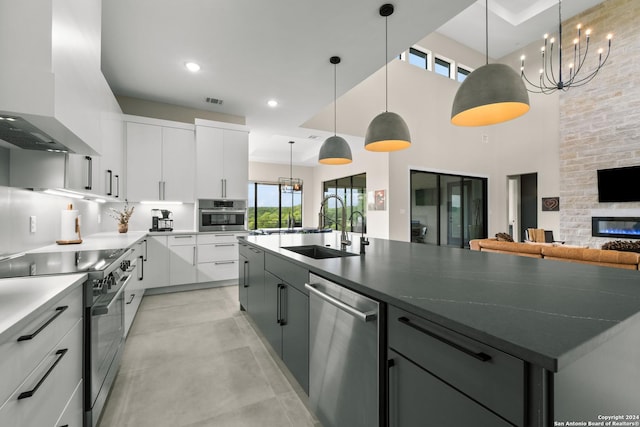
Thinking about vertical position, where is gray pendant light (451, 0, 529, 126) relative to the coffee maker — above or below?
above

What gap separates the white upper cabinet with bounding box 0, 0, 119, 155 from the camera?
1.14 metres

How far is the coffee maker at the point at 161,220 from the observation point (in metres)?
4.09

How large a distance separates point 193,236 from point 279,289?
8.71ft

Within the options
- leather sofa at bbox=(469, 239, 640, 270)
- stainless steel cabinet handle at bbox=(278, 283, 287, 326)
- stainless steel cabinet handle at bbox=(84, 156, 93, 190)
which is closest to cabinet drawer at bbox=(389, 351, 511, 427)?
stainless steel cabinet handle at bbox=(278, 283, 287, 326)

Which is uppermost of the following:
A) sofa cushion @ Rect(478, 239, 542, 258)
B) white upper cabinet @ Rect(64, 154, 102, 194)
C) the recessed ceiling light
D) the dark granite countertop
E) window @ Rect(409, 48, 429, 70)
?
window @ Rect(409, 48, 429, 70)

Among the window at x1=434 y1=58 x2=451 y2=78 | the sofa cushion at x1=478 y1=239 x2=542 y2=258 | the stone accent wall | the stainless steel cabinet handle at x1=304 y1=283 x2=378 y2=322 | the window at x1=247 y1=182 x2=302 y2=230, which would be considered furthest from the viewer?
the window at x1=247 y1=182 x2=302 y2=230

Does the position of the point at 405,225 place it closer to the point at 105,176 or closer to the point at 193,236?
the point at 193,236

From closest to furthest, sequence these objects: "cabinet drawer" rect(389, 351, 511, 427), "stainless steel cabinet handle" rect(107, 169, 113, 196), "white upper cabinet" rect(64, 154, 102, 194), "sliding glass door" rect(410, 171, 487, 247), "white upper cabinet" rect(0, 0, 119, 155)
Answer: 1. "cabinet drawer" rect(389, 351, 511, 427)
2. "white upper cabinet" rect(0, 0, 119, 155)
3. "white upper cabinet" rect(64, 154, 102, 194)
4. "stainless steel cabinet handle" rect(107, 169, 113, 196)
5. "sliding glass door" rect(410, 171, 487, 247)

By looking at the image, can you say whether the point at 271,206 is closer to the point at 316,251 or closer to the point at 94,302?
the point at 316,251

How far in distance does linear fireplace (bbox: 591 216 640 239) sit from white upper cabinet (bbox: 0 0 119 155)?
8.59 meters

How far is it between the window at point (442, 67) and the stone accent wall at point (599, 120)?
2.56 meters

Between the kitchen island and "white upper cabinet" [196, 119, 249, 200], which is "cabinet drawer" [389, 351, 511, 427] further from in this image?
"white upper cabinet" [196, 119, 249, 200]

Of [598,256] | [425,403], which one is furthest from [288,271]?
[598,256]

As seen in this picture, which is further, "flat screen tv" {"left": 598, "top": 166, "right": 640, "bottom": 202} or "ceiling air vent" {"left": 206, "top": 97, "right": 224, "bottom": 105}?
"flat screen tv" {"left": 598, "top": 166, "right": 640, "bottom": 202}
